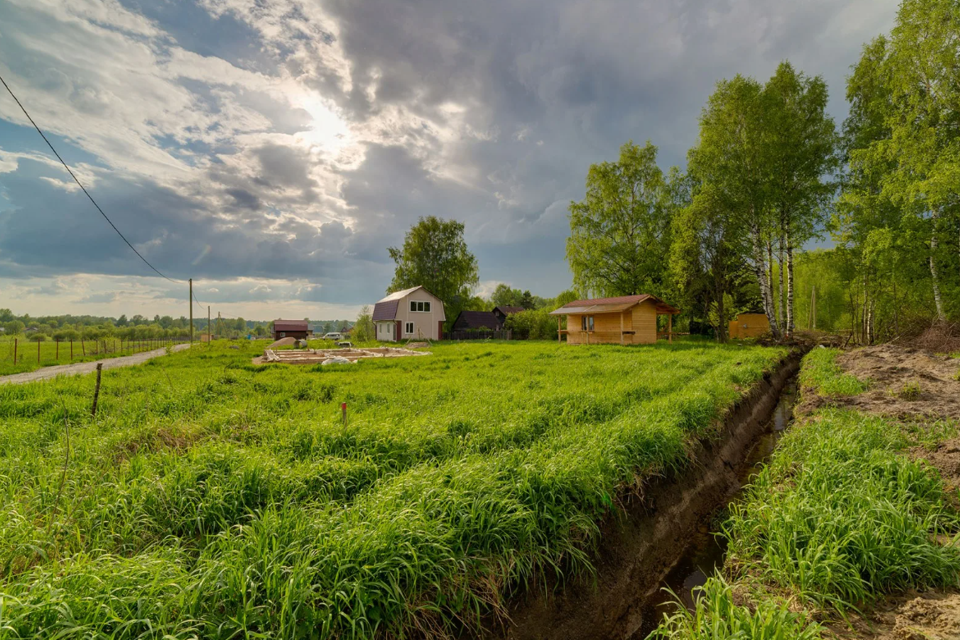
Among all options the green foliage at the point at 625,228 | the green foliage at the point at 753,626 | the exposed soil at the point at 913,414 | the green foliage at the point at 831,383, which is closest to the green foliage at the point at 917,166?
the exposed soil at the point at 913,414

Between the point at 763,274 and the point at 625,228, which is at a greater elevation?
the point at 625,228

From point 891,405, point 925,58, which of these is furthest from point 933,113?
point 891,405

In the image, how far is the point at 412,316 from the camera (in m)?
36.5

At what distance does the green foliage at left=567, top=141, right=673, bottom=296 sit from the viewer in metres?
29.4

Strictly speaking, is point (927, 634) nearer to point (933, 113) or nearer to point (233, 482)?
point (233, 482)

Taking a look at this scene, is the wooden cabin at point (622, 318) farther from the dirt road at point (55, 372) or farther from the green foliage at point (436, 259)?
the dirt road at point (55, 372)

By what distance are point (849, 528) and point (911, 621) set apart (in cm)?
90

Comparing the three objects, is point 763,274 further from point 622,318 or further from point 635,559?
point 635,559

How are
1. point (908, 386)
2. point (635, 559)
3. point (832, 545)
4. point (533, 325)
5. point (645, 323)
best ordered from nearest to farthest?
point (832, 545) → point (635, 559) → point (908, 386) → point (645, 323) → point (533, 325)

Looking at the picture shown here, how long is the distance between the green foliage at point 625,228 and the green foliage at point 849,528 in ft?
86.5

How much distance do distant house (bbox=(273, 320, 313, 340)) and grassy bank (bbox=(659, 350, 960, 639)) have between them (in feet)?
160

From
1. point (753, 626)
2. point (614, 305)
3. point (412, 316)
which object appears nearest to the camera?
point (753, 626)

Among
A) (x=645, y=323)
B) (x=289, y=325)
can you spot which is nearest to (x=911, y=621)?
(x=645, y=323)

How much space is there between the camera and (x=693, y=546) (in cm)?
451
